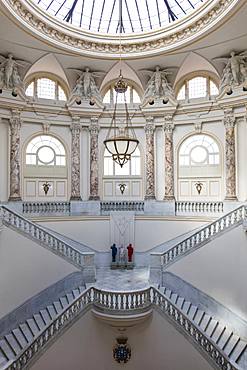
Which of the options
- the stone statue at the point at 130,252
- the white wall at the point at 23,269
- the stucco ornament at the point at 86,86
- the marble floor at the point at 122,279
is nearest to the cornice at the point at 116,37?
the stucco ornament at the point at 86,86

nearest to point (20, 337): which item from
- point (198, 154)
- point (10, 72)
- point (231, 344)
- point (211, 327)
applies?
point (211, 327)

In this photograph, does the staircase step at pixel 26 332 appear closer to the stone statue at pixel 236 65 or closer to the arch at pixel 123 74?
the arch at pixel 123 74

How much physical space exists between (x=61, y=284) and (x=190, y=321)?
202 inches

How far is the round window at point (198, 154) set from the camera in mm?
18203

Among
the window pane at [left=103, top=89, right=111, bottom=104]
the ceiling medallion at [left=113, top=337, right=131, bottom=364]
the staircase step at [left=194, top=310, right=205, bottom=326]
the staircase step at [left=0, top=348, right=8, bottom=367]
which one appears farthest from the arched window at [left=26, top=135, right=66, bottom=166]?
the staircase step at [left=194, top=310, right=205, bottom=326]

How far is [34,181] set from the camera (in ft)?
58.9

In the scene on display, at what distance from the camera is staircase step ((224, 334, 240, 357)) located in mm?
11547

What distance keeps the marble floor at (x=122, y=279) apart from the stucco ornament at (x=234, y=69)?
9819mm

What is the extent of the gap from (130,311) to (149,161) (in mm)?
9100

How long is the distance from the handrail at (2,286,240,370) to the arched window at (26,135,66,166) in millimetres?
8409

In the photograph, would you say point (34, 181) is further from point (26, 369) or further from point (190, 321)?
point (190, 321)

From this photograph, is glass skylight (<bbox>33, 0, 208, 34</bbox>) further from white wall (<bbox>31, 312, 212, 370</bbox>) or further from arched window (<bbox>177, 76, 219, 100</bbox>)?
white wall (<bbox>31, 312, 212, 370</bbox>)

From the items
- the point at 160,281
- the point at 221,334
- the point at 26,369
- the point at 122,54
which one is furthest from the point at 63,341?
the point at 122,54

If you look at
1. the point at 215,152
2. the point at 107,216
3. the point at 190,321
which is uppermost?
the point at 215,152
